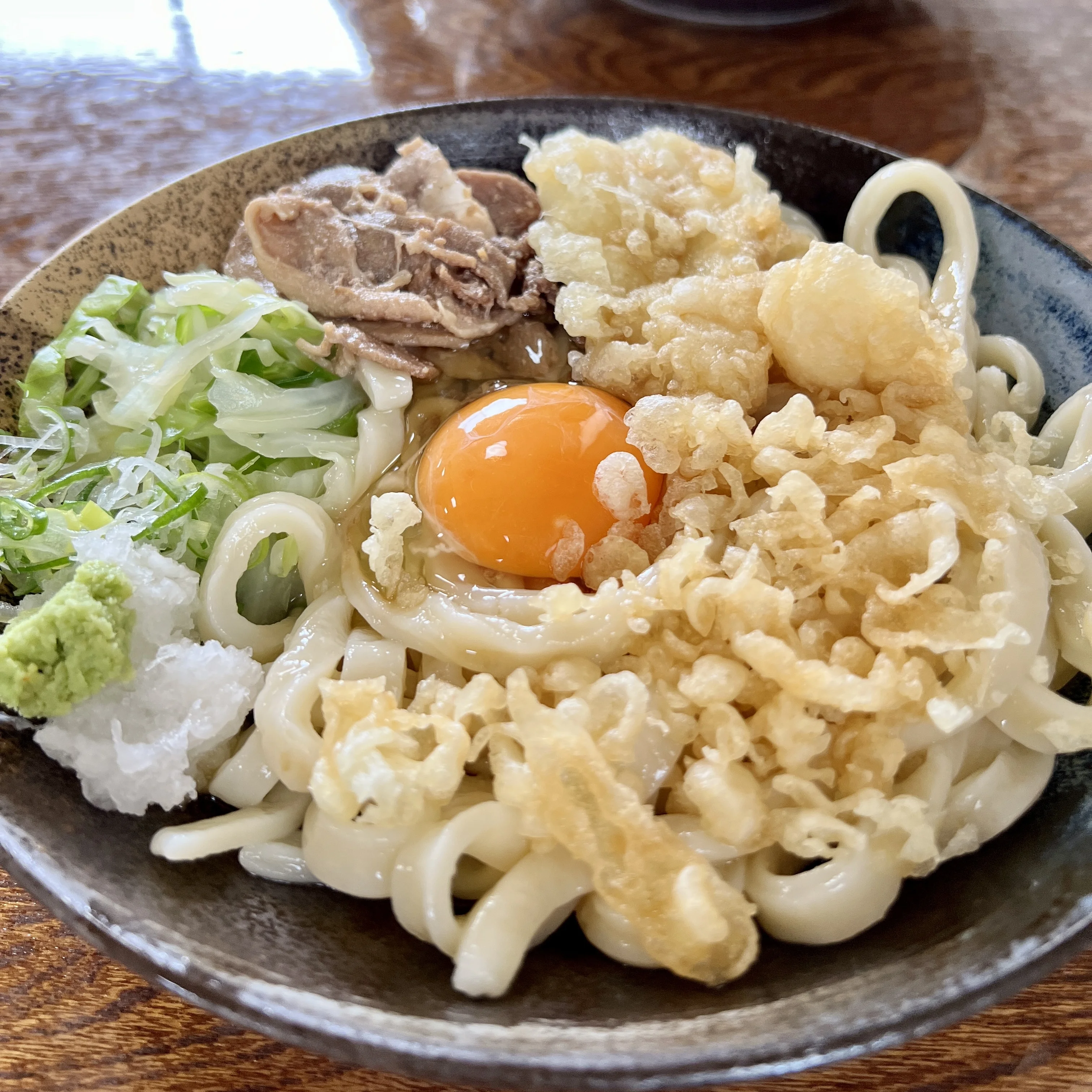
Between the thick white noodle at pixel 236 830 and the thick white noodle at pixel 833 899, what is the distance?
40.9 inches

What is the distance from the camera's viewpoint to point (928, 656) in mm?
1837

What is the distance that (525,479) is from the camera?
226 cm

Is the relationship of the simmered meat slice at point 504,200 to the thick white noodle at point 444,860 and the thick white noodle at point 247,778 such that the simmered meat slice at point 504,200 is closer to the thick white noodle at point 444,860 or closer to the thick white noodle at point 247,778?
the thick white noodle at point 247,778

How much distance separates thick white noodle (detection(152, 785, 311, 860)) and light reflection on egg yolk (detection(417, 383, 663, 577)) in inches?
30.0

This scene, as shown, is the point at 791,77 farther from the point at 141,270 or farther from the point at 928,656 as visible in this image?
the point at 928,656

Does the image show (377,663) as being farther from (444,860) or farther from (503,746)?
(444,860)

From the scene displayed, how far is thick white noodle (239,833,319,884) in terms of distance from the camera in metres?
1.86

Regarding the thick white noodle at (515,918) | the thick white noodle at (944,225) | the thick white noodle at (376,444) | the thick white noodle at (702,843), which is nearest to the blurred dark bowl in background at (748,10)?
the thick white noodle at (944,225)

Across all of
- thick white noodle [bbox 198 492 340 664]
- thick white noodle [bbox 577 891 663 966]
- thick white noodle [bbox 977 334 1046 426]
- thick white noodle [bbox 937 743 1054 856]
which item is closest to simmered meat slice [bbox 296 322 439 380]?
thick white noodle [bbox 198 492 340 664]

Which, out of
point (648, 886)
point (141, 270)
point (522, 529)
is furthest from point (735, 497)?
point (141, 270)

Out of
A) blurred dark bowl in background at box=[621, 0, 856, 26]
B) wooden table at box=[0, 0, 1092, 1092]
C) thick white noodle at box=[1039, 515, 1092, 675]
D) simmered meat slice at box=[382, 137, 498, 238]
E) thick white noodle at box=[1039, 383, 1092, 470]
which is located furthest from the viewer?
blurred dark bowl in background at box=[621, 0, 856, 26]

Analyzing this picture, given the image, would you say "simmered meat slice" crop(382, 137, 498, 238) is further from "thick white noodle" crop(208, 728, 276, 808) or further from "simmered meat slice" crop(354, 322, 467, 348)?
"thick white noodle" crop(208, 728, 276, 808)

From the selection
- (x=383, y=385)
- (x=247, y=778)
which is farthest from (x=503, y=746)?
(x=383, y=385)

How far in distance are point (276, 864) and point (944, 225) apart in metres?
2.70
